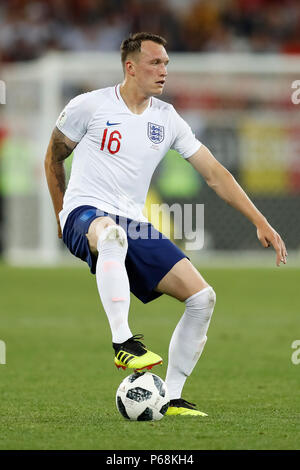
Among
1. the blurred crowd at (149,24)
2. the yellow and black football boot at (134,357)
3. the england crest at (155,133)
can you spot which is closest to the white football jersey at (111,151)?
the england crest at (155,133)

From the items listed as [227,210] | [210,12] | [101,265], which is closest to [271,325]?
[101,265]

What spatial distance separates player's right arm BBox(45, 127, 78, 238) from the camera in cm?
577

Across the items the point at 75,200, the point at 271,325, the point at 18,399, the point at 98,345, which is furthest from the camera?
the point at 271,325

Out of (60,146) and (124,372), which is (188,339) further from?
(124,372)

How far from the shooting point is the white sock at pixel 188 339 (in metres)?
5.55

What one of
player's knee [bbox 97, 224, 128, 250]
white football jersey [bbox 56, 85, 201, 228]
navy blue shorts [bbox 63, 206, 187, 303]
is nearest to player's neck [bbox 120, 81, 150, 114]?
white football jersey [bbox 56, 85, 201, 228]

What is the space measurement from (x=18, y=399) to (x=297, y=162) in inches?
503

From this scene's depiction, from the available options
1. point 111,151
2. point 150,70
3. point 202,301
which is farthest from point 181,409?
point 150,70

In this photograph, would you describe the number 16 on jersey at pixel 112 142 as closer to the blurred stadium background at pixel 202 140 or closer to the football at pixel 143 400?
the football at pixel 143 400

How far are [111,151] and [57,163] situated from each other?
429 millimetres

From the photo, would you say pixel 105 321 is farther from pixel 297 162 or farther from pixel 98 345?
pixel 297 162

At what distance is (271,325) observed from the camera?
34.7 ft

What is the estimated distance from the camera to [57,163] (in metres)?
5.87

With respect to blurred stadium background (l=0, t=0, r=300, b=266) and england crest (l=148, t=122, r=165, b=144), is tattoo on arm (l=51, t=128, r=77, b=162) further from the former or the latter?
blurred stadium background (l=0, t=0, r=300, b=266)
